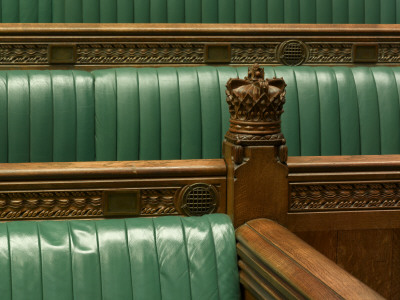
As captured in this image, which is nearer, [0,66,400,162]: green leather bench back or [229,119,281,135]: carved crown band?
[229,119,281,135]: carved crown band

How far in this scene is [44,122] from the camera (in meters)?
1.41

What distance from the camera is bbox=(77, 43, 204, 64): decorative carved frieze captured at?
159cm

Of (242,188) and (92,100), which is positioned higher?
(92,100)

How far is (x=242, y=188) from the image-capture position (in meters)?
0.94

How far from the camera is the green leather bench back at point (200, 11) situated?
6.36 feet

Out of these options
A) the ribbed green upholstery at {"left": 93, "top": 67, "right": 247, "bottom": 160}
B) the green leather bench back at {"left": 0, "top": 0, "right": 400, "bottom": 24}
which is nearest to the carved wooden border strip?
the ribbed green upholstery at {"left": 93, "top": 67, "right": 247, "bottom": 160}

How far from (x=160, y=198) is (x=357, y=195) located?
31 centimetres

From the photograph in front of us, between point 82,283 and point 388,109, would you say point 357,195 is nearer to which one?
point 82,283

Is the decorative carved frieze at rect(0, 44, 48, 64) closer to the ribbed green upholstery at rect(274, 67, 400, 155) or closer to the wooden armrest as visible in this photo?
the ribbed green upholstery at rect(274, 67, 400, 155)

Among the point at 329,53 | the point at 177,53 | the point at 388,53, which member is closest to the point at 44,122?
the point at 177,53

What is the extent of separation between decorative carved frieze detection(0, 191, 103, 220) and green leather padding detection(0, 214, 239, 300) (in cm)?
2

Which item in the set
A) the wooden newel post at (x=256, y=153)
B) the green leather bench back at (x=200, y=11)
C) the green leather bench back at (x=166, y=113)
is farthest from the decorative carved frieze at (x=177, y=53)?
the wooden newel post at (x=256, y=153)

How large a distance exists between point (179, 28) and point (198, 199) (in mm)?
750

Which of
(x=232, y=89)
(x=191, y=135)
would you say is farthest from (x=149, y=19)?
(x=232, y=89)
